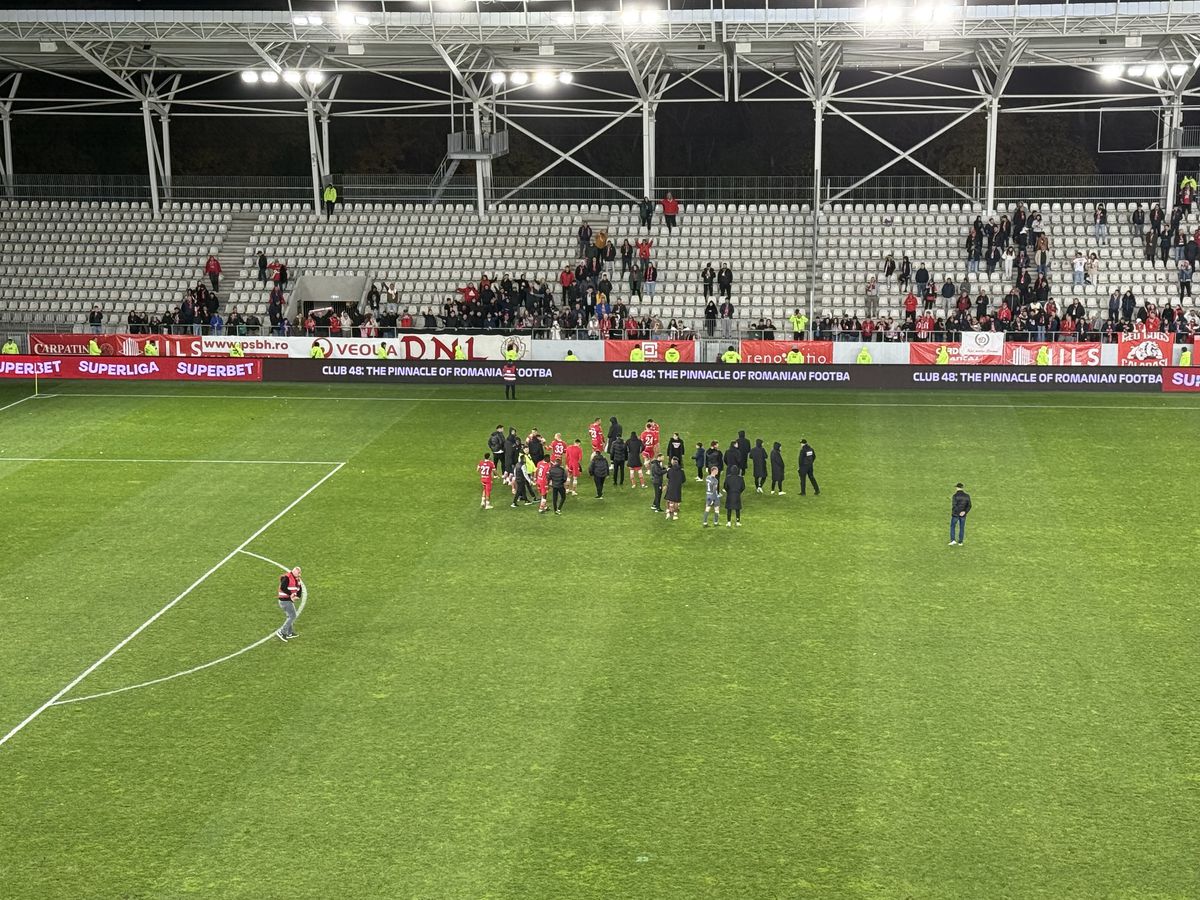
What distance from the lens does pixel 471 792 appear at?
1605 centimetres

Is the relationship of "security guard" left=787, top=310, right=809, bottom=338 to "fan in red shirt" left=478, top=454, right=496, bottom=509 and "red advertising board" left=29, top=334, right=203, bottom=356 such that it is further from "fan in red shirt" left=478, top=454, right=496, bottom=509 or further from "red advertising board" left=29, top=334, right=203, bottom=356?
"red advertising board" left=29, top=334, right=203, bottom=356

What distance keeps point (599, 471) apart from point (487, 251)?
2442 cm

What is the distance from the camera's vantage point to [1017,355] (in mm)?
42781

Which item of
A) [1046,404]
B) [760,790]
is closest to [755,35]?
[1046,404]

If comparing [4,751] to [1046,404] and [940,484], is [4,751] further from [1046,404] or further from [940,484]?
[1046,404]

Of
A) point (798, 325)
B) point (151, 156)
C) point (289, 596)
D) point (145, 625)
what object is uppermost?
point (151, 156)

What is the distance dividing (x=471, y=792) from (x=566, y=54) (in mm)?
37733

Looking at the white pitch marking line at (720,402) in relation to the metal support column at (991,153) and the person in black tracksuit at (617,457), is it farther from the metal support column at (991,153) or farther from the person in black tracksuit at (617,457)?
the metal support column at (991,153)

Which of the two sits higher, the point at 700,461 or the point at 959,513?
the point at 700,461

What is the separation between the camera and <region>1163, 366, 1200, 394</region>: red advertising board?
41.3 m

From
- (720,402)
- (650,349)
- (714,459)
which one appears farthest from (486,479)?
(650,349)

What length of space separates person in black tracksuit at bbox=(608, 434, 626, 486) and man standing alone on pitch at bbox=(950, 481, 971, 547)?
7471mm

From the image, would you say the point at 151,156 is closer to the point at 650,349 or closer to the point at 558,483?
the point at 650,349

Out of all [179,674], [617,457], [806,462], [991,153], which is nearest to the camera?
[179,674]
